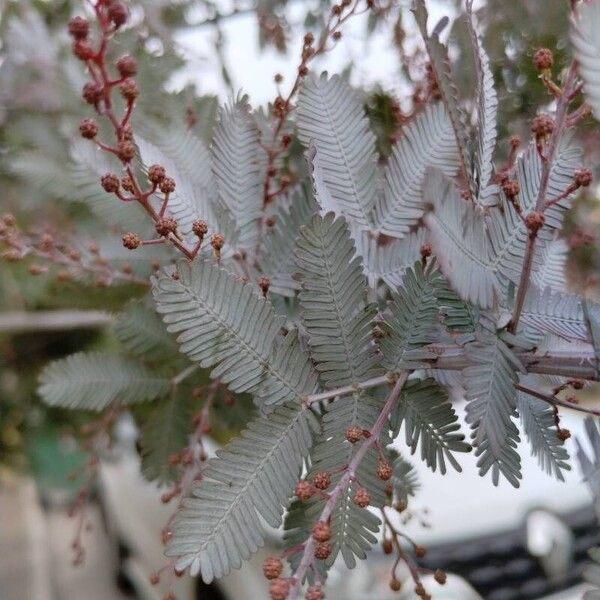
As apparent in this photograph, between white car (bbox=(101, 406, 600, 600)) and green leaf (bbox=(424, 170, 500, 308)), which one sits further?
white car (bbox=(101, 406, 600, 600))

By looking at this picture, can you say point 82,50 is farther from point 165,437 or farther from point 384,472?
point 165,437

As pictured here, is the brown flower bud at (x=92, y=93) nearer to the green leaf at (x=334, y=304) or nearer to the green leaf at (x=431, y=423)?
the green leaf at (x=334, y=304)

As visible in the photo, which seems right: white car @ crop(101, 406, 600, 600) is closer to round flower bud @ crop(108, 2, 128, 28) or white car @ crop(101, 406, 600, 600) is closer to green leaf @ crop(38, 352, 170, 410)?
green leaf @ crop(38, 352, 170, 410)

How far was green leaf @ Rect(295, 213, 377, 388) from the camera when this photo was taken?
1.46ft

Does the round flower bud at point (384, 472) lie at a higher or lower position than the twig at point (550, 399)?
lower

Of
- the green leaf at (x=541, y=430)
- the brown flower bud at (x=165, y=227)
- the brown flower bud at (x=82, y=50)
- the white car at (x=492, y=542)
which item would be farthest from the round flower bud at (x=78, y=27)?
the white car at (x=492, y=542)

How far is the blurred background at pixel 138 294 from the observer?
0.80 m

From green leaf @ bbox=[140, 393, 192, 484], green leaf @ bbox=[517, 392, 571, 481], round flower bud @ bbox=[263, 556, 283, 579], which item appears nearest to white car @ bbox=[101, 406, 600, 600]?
green leaf @ bbox=[140, 393, 192, 484]

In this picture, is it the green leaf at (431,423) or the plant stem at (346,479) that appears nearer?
the plant stem at (346,479)

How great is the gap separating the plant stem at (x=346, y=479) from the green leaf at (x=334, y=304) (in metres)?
0.03

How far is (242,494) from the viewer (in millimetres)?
430

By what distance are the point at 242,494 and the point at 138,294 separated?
507 mm

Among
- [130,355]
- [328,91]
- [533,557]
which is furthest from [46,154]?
[533,557]

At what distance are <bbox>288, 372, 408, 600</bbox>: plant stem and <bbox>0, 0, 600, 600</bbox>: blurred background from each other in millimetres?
116
